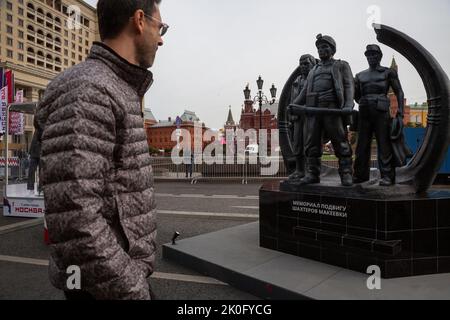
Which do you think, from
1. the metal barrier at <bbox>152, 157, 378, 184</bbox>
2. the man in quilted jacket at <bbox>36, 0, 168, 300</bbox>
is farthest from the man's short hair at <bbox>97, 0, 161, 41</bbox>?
the metal barrier at <bbox>152, 157, 378, 184</bbox>

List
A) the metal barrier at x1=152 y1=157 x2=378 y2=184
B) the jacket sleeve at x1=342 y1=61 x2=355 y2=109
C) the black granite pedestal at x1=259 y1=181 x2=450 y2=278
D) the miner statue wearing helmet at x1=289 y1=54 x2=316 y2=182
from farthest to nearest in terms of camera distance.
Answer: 1. the metal barrier at x1=152 y1=157 x2=378 y2=184
2. the miner statue wearing helmet at x1=289 y1=54 x2=316 y2=182
3. the jacket sleeve at x1=342 y1=61 x2=355 y2=109
4. the black granite pedestal at x1=259 y1=181 x2=450 y2=278

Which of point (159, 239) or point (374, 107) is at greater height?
point (374, 107)

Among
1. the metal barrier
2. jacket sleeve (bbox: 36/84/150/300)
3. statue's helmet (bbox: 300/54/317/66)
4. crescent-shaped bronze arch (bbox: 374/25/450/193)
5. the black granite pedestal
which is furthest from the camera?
the metal barrier

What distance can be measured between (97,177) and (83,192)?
0.27 ft

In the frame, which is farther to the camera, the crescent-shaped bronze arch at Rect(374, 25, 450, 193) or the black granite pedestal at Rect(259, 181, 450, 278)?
the crescent-shaped bronze arch at Rect(374, 25, 450, 193)

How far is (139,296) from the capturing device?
1.32 metres

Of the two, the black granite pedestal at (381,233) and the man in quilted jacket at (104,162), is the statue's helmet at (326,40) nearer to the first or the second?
the black granite pedestal at (381,233)

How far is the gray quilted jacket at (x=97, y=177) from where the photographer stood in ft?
3.88

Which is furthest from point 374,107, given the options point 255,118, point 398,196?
point 255,118

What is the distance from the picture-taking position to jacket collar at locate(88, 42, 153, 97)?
150cm

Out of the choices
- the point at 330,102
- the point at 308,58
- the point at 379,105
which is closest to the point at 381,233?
the point at 379,105

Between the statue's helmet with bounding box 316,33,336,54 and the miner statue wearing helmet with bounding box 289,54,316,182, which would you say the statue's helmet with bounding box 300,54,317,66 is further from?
the statue's helmet with bounding box 316,33,336,54
